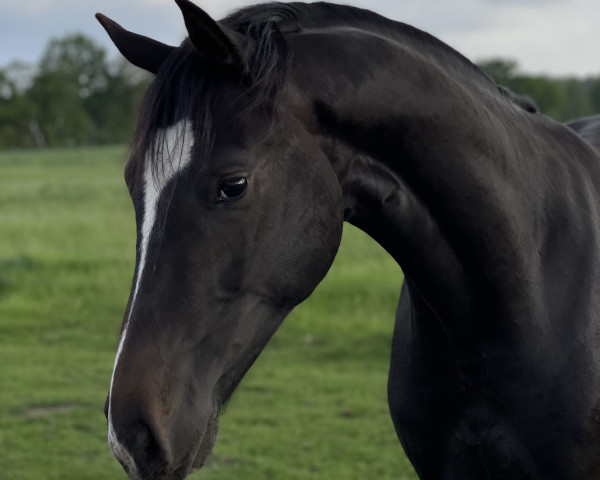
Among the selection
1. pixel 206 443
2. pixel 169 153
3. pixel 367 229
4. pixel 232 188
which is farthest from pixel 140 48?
pixel 206 443

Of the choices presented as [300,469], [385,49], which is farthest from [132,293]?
[300,469]

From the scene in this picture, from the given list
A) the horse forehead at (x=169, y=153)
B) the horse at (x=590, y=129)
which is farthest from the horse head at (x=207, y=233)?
the horse at (x=590, y=129)

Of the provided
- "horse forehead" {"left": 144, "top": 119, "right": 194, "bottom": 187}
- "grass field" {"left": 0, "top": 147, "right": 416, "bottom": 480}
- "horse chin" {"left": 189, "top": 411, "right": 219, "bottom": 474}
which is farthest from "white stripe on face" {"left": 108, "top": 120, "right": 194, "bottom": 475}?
"grass field" {"left": 0, "top": 147, "right": 416, "bottom": 480}

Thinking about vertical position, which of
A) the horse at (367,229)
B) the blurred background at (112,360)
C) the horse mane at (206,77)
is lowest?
the blurred background at (112,360)

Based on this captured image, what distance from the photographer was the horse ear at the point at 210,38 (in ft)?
5.36

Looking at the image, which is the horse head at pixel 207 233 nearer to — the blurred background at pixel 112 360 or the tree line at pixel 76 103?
the blurred background at pixel 112 360

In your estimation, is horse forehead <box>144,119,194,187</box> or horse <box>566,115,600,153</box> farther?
horse <box>566,115,600,153</box>

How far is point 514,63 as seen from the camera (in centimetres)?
5803

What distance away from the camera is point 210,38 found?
1.69m

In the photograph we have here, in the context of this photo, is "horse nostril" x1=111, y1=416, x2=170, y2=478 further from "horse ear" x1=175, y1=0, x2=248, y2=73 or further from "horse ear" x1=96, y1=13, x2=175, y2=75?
"horse ear" x1=96, y1=13, x2=175, y2=75

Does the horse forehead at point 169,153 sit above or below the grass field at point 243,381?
above

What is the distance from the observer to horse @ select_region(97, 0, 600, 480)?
1.70 m

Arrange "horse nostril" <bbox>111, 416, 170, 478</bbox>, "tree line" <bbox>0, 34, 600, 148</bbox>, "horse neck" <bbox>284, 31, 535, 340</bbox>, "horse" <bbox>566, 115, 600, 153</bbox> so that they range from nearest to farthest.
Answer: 1. "horse nostril" <bbox>111, 416, 170, 478</bbox>
2. "horse neck" <bbox>284, 31, 535, 340</bbox>
3. "horse" <bbox>566, 115, 600, 153</bbox>
4. "tree line" <bbox>0, 34, 600, 148</bbox>

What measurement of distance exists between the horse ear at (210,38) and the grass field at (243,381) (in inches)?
31.4
